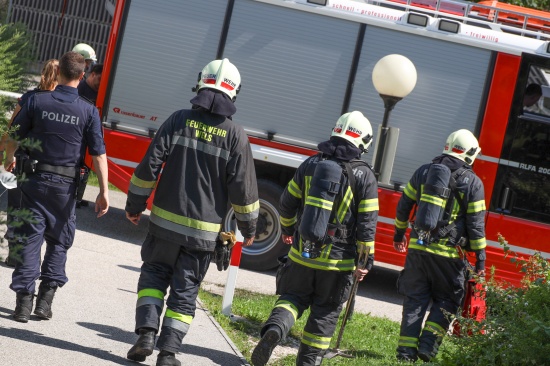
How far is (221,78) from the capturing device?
235 inches

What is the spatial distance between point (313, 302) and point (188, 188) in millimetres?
1239

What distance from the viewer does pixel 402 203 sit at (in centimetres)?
761

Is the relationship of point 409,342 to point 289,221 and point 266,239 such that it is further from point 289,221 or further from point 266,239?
point 266,239

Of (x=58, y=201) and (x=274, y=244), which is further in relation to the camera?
(x=274, y=244)

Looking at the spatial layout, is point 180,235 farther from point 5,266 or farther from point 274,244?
point 274,244

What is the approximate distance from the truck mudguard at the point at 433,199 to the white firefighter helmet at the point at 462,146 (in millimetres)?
305

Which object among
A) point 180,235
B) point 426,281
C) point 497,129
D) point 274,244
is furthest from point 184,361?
point 497,129

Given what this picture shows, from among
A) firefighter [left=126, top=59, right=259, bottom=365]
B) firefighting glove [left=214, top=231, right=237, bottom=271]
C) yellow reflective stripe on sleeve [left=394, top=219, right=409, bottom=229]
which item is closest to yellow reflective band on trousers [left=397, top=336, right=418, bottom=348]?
yellow reflective stripe on sleeve [left=394, top=219, right=409, bottom=229]

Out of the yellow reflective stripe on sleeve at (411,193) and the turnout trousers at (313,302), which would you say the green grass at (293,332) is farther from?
the yellow reflective stripe on sleeve at (411,193)

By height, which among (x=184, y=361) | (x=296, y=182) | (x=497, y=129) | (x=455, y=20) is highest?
(x=455, y=20)

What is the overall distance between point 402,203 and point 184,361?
229 cm

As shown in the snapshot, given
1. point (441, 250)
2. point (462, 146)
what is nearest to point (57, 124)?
point (441, 250)

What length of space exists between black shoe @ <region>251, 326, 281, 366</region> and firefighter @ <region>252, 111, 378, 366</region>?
0.21m

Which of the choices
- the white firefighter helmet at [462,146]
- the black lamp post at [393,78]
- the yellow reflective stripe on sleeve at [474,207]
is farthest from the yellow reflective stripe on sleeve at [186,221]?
the black lamp post at [393,78]
